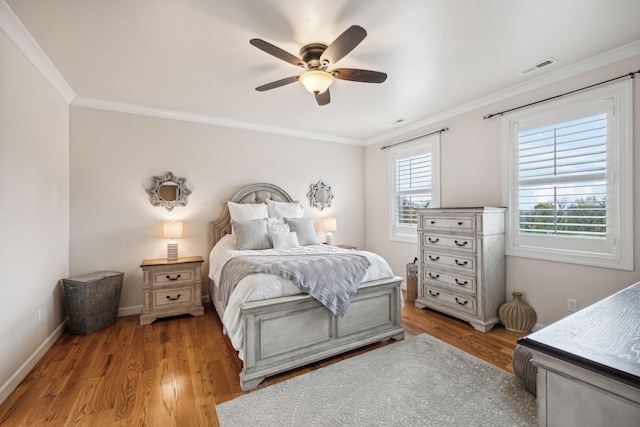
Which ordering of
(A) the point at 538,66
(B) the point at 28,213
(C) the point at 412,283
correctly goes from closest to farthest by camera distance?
(B) the point at 28,213 → (A) the point at 538,66 → (C) the point at 412,283

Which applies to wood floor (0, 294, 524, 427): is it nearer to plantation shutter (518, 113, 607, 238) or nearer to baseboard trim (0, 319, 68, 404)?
baseboard trim (0, 319, 68, 404)

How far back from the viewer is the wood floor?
5.76 ft

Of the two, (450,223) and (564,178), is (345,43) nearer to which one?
(450,223)

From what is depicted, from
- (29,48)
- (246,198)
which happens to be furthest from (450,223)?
(29,48)

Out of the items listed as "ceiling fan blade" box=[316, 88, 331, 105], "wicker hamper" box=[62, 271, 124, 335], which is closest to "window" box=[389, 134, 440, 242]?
"ceiling fan blade" box=[316, 88, 331, 105]

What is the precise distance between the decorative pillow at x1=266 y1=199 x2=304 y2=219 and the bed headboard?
197 millimetres

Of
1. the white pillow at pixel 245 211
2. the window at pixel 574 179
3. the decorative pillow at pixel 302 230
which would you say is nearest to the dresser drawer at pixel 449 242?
the window at pixel 574 179

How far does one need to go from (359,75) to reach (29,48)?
2.64 m

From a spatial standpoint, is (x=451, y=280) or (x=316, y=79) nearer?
(x=316, y=79)

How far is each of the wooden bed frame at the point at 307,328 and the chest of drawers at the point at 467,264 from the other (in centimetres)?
89

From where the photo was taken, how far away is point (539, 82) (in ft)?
9.36

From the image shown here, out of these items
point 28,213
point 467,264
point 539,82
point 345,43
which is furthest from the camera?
point 467,264

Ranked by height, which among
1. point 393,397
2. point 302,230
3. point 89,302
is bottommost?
point 393,397

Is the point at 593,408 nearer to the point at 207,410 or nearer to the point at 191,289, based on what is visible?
the point at 207,410
